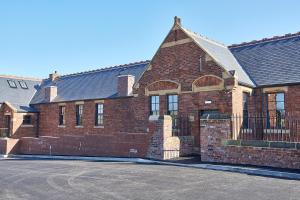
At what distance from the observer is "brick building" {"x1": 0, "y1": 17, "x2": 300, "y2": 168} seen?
52.9 feet

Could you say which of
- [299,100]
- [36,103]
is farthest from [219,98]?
[36,103]

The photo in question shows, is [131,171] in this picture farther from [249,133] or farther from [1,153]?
[1,153]

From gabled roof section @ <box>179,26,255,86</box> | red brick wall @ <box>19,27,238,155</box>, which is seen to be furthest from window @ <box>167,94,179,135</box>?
gabled roof section @ <box>179,26,255,86</box>

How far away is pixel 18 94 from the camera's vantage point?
109 feet

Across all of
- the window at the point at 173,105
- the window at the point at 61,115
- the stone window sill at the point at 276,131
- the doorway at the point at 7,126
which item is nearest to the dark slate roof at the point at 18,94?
the doorway at the point at 7,126

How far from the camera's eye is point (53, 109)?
2978cm

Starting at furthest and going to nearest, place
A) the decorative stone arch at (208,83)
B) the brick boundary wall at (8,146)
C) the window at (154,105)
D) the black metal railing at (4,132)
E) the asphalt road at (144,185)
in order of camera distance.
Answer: the black metal railing at (4,132), the brick boundary wall at (8,146), the window at (154,105), the decorative stone arch at (208,83), the asphalt road at (144,185)

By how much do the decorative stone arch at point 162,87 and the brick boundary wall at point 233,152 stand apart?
16.0 feet

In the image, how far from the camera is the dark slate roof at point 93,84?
26.5 meters

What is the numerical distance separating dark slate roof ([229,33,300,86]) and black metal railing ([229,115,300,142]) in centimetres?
225

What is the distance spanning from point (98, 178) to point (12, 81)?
27.5 m

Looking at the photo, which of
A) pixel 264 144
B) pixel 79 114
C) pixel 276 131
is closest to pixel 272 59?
pixel 276 131

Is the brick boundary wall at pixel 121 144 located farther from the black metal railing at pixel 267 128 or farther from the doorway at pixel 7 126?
the doorway at pixel 7 126

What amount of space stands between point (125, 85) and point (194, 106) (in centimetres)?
716
